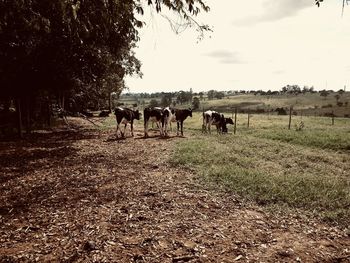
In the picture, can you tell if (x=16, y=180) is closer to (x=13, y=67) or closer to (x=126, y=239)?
(x=126, y=239)

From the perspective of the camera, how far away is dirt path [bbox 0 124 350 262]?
205 inches

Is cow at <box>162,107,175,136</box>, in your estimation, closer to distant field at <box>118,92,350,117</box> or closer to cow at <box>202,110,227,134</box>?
cow at <box>202,110,227,134</box>

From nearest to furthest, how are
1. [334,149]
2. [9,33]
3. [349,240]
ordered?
[349,240], [9,33], [334,149]

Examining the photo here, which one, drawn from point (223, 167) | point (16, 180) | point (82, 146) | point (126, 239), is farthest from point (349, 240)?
point (82, 146)

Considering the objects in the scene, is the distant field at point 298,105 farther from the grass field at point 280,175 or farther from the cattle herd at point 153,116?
the grass field at point 280,175

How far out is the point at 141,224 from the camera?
248 inches

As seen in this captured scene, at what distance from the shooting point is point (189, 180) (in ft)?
31.2

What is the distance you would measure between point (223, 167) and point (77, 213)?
541cm

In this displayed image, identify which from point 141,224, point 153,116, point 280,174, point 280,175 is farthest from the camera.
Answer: point 153,116

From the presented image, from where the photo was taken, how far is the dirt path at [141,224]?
5.20 m

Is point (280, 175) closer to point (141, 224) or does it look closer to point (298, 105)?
point (141, 224)

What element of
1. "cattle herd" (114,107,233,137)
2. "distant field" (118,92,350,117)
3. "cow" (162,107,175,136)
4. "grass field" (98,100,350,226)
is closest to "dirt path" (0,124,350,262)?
"grass field" (98,100,350,226)

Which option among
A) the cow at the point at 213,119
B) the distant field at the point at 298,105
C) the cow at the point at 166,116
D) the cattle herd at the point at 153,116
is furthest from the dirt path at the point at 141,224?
the distant field at the point at 298,105

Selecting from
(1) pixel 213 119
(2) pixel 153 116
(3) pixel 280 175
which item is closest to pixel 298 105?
(1) pixel 213 119
